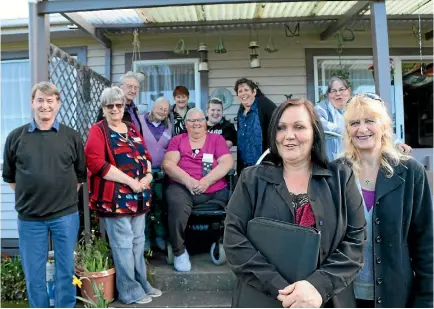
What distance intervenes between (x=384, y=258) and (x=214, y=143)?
2280mm

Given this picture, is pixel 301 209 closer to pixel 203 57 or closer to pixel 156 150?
pixel 156 150

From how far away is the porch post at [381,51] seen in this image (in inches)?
124

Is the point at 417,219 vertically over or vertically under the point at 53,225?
over

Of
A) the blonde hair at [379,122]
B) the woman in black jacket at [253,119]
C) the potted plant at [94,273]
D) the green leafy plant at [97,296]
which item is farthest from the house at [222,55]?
the blonde hair at [379,122]

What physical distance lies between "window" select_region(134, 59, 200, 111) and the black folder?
3.80 metres

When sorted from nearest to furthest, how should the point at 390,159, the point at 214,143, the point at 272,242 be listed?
1. the point at 272,242
2. the point at 390,159
3. the point at 214,143

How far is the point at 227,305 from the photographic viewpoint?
3115 mm

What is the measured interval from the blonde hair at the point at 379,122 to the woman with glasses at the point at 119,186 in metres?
1.74

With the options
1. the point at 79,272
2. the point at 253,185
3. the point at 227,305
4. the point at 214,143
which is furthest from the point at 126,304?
the point at 253,185

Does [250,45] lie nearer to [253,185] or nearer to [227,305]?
[227,305]

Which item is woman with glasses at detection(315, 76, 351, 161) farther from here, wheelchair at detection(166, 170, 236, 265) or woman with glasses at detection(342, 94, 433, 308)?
woman with glasses at detection(342, 94, 433, 308)

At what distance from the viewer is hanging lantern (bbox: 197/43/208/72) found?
4.70 metres

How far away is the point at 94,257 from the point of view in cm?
307

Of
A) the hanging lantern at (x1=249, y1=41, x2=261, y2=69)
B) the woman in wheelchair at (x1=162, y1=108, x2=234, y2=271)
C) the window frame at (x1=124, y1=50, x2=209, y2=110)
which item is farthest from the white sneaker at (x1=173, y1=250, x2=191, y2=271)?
the hanging lantern at (x1=249, y1=41, x2=261, y2=69)
